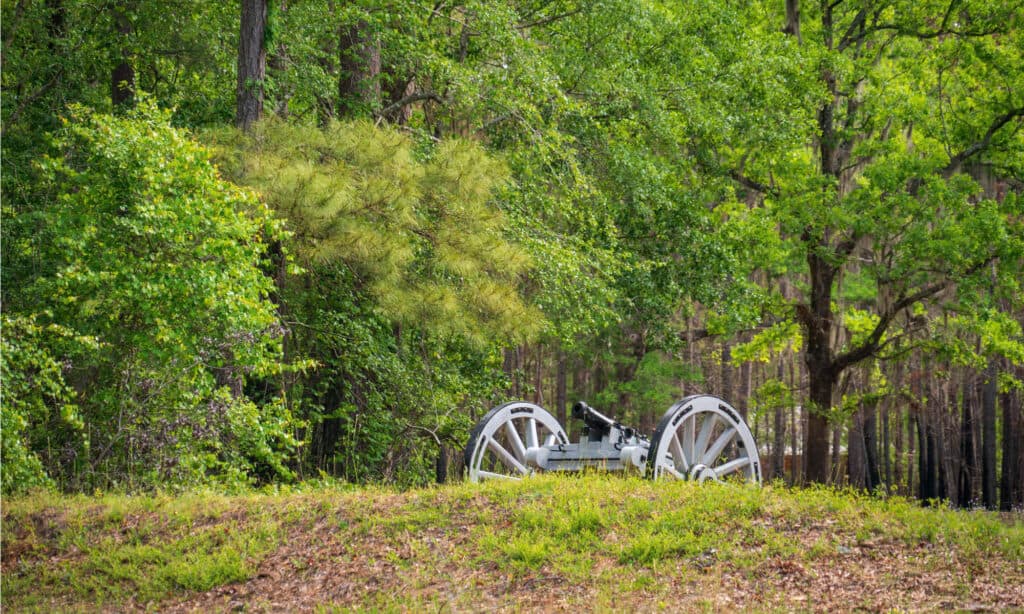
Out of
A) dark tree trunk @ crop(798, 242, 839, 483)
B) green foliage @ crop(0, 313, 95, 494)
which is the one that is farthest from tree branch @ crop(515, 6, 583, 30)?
green foliage @ crop(0, 313, 95, 494)

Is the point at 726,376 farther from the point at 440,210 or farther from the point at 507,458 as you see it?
the point at 507,458

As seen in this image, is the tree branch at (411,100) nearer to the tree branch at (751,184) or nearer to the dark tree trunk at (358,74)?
the dark tree trunk at (358,74)

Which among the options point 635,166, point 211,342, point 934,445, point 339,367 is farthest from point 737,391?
point 211,342

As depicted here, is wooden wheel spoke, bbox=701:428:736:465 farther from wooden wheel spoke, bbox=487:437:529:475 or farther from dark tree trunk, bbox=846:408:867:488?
dark tree trunk, bbox=846:408:867:488

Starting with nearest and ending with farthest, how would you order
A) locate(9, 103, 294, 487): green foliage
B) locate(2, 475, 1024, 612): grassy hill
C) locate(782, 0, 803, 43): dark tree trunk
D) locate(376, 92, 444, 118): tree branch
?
locate(2, 475, 1024, 612): grassy hill < locate(9, 103, 294, 487): green foliage < locate(376, 92, 444, 118): tree branch < locate(782, 0, 803, 43): dark tree trunk

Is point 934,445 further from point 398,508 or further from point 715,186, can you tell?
point 398,508

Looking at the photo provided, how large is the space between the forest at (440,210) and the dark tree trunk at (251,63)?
0.03m

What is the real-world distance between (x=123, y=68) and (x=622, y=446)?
1082cm

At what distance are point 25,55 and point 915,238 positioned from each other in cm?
1411

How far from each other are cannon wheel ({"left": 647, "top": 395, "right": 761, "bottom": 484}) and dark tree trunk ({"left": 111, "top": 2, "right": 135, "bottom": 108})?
332 inches

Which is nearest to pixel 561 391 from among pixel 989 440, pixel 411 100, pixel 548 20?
pixel 989 440

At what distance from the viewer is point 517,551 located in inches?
280

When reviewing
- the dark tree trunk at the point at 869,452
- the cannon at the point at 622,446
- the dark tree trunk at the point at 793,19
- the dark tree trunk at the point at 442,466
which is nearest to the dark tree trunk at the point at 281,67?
the dark tree trunk at the point at 442,466

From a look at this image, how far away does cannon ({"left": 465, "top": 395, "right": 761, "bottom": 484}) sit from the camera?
8969mm
